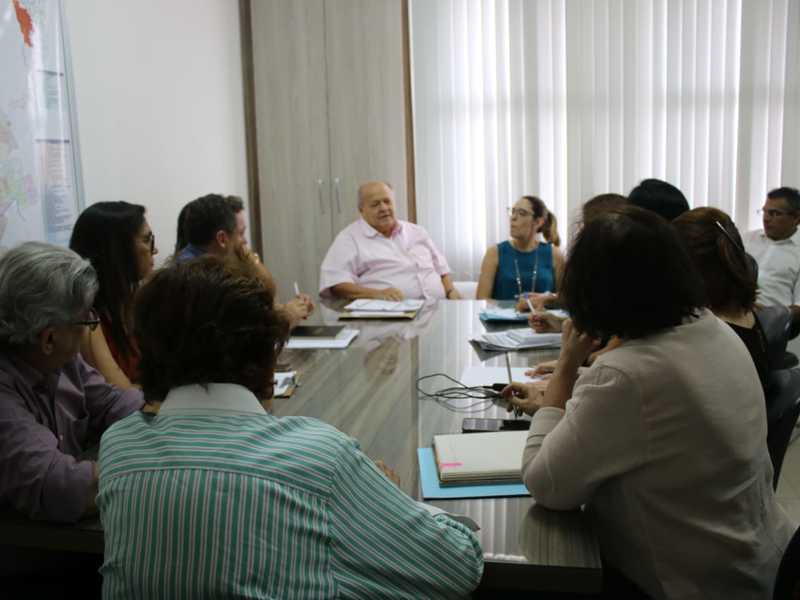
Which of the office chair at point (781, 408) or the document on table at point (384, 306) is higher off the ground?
the office chair at point (781, 408)

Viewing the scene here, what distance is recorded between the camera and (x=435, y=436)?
5.73ft

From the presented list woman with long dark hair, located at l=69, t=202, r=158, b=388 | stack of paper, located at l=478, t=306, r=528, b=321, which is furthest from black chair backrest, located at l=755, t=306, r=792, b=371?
woman with long dark hair, located at l=69, t=202, r=158, b=388

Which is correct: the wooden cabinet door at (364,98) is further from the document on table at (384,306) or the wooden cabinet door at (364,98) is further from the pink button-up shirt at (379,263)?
the document on table at (384,306)

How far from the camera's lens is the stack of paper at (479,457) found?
5.12 feet

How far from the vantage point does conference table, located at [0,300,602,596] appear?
1.28 metres

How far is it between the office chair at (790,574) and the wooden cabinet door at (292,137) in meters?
4.13

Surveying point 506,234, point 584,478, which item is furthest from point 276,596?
point 506,234

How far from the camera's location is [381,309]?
3525 millimetres

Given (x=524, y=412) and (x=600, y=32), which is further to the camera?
(x=600, y=32)

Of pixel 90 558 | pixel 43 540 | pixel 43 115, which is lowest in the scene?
pixel 90 558

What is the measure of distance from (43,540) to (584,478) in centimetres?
97

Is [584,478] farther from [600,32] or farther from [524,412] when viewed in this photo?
[600,32]

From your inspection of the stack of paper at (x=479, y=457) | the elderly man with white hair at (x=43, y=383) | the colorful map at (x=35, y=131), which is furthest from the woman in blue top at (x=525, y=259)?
the elderly man with white hair at (x=43, y=383)

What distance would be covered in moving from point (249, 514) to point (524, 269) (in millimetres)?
3281
